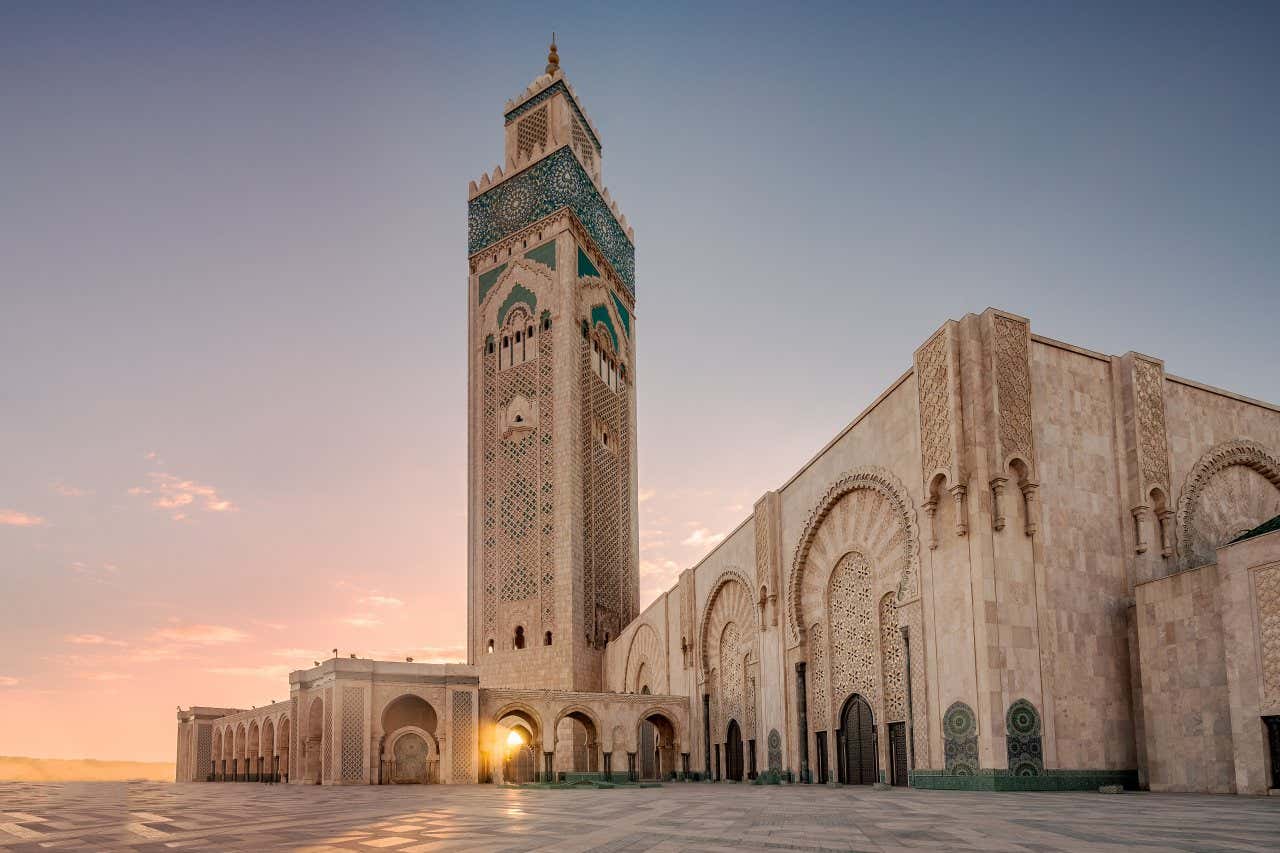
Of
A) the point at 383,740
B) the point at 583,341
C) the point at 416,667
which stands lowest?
the point at 383,740

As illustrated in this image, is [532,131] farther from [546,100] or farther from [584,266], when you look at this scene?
[584,266]

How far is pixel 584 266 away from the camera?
32.0m

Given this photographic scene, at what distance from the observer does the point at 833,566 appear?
704 inches

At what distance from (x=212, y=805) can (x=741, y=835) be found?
25.1ft

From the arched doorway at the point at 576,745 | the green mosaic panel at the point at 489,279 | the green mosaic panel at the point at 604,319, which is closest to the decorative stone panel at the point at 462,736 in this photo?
the arched doorway at the point at 576,745

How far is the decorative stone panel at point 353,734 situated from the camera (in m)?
20.3

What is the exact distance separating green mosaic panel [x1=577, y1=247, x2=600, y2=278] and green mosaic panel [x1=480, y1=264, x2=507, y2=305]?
2536mm

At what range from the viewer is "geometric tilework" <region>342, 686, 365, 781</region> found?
20344 mm

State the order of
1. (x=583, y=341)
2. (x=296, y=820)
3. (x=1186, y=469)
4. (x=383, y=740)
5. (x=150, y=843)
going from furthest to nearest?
(x=583, y=341) → (x=383, y=740) → (x=1186, y=469) → (x=296, y=820) → (x=150, y=843)

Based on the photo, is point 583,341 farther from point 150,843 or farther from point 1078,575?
point 150,843

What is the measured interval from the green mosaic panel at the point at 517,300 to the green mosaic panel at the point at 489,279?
84 cm

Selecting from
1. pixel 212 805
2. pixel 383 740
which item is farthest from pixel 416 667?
pixel 212 805

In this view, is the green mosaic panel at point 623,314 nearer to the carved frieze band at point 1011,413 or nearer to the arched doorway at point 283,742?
the arched doorway at point 283,742

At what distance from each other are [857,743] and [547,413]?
51.2ft
